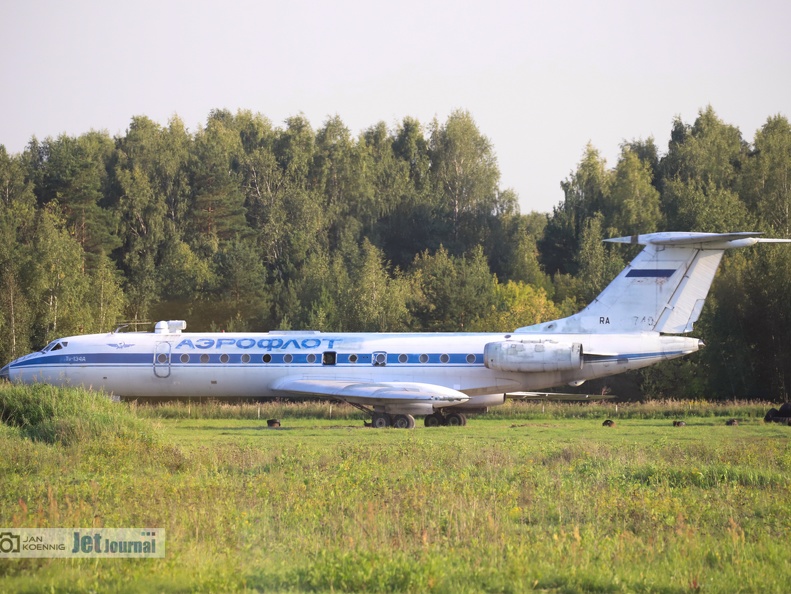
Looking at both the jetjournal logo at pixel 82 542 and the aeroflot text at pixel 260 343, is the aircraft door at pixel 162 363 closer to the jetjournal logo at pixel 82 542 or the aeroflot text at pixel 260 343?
the aeroflot text at pixel 260 343

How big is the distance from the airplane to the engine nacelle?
0.10 ft

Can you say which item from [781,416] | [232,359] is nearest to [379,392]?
[232,359]

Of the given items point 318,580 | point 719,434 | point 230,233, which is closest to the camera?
point 318,580

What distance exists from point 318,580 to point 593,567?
297 cm

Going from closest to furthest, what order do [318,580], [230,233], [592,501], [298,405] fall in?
[318,580], [592,501], [298,405], [230,233]

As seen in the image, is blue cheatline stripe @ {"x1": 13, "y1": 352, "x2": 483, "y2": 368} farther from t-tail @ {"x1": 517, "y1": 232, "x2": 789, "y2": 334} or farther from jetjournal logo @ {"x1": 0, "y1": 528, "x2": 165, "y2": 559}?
jetjournal logo @ {"x1": 0, "y1": 528, "x2": 165, "y2": 559}

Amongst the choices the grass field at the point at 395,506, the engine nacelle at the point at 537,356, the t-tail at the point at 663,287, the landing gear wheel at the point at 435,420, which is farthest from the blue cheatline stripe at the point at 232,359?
the grass field at the point at 395,506

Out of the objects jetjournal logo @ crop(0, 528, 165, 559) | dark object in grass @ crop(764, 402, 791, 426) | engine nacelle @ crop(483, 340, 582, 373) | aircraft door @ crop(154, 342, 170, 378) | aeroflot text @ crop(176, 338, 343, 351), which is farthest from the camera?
aircraft door @ crop(154, 342, 170, 378)

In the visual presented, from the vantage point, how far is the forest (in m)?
56.7

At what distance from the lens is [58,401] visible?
23.0 meters

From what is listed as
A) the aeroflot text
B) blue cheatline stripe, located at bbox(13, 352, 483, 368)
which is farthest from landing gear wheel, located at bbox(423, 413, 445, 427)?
the aeroflot text

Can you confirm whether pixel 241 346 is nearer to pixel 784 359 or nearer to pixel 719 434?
pixel 719 434

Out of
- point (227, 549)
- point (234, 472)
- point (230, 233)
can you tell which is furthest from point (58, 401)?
point (230, 233)

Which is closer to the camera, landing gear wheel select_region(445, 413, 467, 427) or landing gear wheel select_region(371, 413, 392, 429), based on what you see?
landing gear wheel select_region(371, 413, 392, 429)
